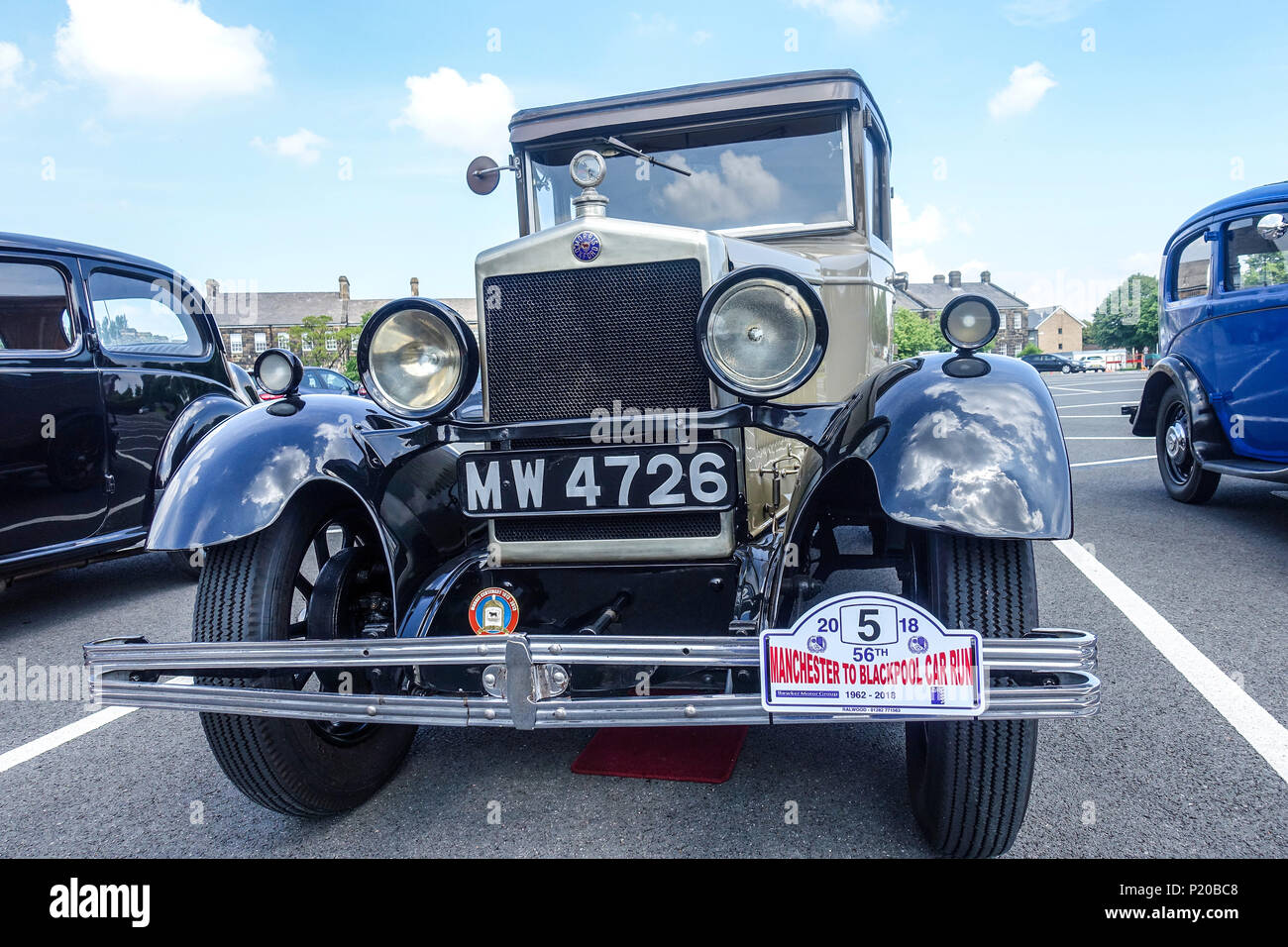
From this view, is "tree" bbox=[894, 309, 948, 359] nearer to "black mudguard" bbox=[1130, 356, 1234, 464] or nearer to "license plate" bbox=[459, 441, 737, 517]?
"black mudguard" bbox=[1130, 356, 1234, 464]

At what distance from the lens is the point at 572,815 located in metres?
2.27

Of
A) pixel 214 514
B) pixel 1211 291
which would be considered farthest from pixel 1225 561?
pixel 214 514

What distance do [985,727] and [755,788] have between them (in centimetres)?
80

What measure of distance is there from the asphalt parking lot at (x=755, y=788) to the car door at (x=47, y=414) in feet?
4.07

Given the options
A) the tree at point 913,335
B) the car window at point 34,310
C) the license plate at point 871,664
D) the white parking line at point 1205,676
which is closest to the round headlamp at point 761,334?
the license plate at point 871,664

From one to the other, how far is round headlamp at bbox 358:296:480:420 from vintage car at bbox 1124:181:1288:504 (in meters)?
4.78

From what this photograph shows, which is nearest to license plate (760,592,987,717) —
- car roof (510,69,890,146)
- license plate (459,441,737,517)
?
license plate (459,441,737,517)

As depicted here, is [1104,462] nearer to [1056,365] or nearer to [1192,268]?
[1192,268]

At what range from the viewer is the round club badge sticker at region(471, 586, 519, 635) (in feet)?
7.44

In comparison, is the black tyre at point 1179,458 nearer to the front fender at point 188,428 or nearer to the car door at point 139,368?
the front fender at point 188,428

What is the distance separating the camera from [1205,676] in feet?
9.98

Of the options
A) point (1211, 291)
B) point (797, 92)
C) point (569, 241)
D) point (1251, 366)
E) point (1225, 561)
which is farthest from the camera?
point (1211, 291)
